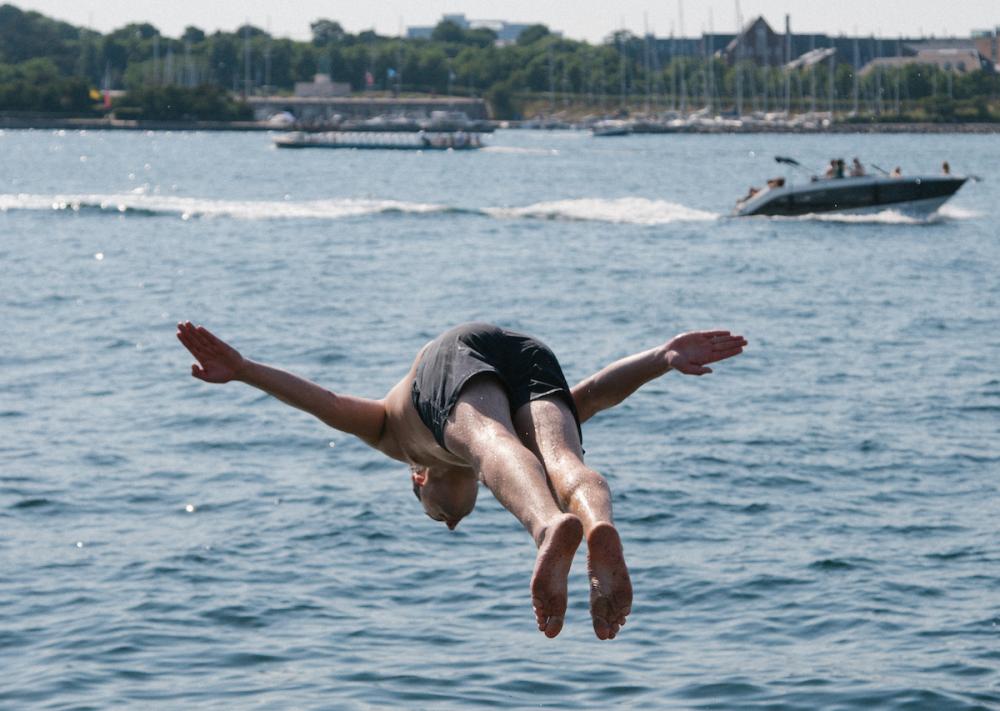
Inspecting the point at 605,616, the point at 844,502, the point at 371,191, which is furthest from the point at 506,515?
the point at 371,191

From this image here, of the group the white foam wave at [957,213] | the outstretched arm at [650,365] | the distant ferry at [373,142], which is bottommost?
the white foam wave at [957,213]

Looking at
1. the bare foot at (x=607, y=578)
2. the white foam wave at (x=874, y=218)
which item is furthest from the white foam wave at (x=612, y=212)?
the bare foot at (x=607, y=578)

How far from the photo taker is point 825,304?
53.3 metres

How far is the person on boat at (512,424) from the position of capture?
8.31 m

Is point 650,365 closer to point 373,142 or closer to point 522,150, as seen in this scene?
point 373,142

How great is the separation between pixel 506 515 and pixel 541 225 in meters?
56.7

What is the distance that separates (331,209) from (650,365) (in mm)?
81110

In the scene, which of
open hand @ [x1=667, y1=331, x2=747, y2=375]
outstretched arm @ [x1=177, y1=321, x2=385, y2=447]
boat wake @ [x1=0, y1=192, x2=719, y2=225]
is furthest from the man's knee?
boat wake @ [x1=0, y1=192, x2=719, y2=225]

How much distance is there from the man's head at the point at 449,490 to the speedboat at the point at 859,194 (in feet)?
203

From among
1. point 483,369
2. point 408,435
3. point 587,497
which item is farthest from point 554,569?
point 408,435

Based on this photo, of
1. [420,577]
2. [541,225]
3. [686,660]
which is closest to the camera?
[686,660]

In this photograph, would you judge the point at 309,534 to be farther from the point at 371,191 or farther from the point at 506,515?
the point at 371,191

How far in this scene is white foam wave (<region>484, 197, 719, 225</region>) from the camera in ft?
278

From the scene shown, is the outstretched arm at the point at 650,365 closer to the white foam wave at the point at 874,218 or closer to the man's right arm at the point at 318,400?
the man's right arm at the point at 318,400
